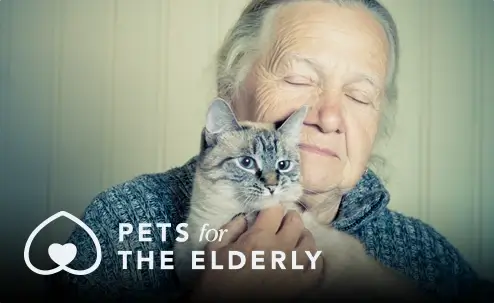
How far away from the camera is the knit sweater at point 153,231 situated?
1528 mm

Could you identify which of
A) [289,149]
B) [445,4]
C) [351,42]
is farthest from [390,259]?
[445,4]

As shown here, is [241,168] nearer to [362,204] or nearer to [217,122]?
[217,122]

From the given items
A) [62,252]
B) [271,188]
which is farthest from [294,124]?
[62,252]

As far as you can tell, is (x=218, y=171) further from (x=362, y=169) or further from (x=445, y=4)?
(x=445, y=4)

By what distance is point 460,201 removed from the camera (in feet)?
5.37

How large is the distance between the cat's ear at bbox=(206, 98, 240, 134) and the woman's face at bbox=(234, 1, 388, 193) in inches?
1.8

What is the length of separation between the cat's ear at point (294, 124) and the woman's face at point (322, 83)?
2 cm

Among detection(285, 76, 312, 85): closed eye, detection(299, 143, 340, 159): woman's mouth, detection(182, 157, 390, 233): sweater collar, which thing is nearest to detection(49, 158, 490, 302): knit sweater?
detection(182, 157, 390, 233): sweater collar

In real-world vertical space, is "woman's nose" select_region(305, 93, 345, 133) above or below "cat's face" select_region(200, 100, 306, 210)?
above

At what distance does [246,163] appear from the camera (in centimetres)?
148

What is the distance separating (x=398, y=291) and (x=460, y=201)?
0.26 meters

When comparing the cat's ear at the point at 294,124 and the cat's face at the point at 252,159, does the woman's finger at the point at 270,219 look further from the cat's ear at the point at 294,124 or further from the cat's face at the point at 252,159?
the cat's ear at the point at 294,124

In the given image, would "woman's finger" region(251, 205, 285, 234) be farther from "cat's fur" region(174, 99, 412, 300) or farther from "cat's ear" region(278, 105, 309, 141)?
"cat's ear" region(278, 105, 309, 141)

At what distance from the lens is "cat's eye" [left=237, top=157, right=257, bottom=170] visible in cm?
148
